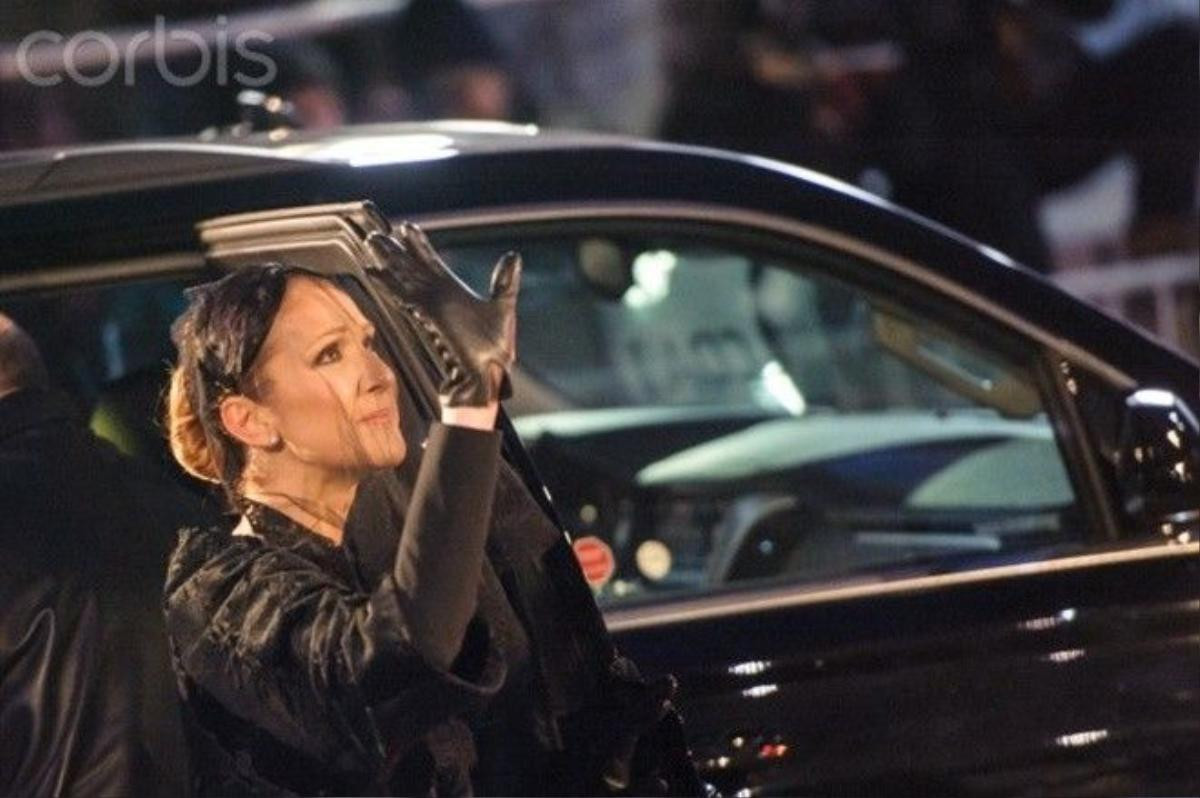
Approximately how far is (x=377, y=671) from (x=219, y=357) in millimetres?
387

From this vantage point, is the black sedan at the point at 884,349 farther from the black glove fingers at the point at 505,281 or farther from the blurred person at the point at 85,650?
the black glove fingers at the point at 505,281

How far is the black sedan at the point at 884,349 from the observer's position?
12.4ft

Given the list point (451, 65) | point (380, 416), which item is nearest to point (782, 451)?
point (380, 416)

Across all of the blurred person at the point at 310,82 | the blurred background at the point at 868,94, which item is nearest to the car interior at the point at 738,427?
the blurred person at the point at 310,82

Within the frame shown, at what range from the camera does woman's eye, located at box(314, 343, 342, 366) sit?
10.3 ft

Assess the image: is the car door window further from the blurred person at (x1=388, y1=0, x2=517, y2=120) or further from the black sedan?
the blurred person at (x1=388, y1=0, x2=517, y2=120)

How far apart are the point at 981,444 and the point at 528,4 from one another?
647 cm

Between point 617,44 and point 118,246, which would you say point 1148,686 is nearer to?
point 118,246

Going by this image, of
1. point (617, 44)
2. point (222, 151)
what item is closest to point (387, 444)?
point (222, 151)

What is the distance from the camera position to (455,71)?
412 inches

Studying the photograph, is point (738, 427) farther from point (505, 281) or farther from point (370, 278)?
point (505, 281)

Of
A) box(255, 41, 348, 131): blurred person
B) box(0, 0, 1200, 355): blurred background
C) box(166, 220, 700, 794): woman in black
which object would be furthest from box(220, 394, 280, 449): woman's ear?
box(0, 0, 1200, 355): blurred background

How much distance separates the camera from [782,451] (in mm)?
5785

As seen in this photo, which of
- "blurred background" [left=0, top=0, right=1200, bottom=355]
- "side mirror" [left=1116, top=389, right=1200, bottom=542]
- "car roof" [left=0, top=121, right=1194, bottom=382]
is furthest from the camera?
"blurred background" [left=0, top=0, right=1200, bottom=355]
